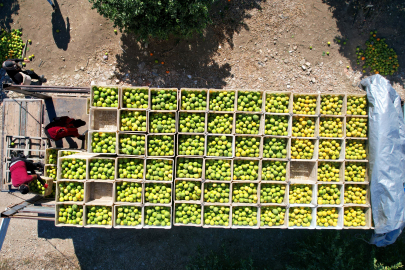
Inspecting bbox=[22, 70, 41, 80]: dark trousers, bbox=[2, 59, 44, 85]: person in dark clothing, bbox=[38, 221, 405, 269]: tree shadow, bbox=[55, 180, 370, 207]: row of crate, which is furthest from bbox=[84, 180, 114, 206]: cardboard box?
bbox=[22, 70, 41, 80]: dark trousers

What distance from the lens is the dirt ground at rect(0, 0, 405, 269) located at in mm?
6723

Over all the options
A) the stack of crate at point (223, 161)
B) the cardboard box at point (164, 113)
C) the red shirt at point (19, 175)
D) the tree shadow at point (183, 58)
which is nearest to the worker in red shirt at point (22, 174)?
the red shirt at point (19, 175)

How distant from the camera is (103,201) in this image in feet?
17.2

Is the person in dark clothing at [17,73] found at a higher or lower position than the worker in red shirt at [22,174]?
higher

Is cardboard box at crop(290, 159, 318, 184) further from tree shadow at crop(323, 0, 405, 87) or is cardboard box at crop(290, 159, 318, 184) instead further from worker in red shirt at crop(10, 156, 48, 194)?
worker in red shirt at crop(10, 156, 48, 194)

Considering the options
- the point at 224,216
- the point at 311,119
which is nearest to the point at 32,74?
the point at 224,216

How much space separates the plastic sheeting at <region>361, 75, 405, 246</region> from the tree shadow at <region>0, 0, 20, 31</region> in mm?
11168

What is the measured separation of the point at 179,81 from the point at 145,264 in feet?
19.8

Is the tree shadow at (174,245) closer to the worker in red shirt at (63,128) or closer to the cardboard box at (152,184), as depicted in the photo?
the cardboard box at (152,184)

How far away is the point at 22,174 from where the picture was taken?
16.7 ft

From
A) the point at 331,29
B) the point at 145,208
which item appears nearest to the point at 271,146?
the point at 145,208

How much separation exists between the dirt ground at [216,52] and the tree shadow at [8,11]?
30mm

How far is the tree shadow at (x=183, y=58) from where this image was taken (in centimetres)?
692

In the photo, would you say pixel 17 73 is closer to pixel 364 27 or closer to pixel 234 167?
pixel 234 167
